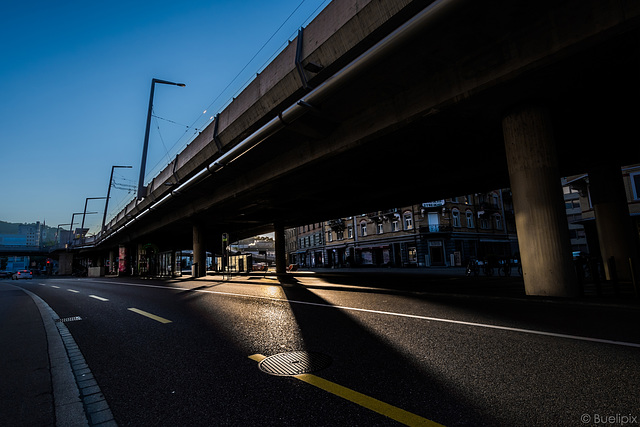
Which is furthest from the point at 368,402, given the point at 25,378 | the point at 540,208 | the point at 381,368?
the point at 540,208

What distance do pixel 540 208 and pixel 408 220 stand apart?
115 ft

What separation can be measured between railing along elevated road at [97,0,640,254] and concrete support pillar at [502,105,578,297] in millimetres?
1181

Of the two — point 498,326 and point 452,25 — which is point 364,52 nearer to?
point 452,25

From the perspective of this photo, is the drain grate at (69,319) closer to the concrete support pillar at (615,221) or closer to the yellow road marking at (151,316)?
the yellow road marking at (151,316)

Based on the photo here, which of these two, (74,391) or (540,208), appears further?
(540,208)

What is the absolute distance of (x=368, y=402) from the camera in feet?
9.03

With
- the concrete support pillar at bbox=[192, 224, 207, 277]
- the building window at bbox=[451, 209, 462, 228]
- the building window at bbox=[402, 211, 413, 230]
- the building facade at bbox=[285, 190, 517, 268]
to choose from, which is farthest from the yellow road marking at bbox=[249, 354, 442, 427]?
the building window at bbox=[451, 209, 462, 228]

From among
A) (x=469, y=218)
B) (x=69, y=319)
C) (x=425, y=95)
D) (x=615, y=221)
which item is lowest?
(x=69, y=319)

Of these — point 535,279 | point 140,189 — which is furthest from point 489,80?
point 140,189

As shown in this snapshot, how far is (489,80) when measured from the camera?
862 centimetres

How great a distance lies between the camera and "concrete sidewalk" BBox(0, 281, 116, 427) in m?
2.70

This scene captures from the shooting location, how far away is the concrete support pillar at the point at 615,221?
1366 cm

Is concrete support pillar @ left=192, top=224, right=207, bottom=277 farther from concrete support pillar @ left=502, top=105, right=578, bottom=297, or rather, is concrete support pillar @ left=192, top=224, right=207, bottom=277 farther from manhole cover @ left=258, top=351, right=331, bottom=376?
manhole cover @ left=258, top=351, right=331, bottom=376

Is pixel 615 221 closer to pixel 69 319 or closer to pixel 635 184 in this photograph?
pixel 635 184
